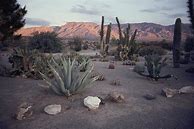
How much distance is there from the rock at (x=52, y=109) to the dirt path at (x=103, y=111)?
0.37ft

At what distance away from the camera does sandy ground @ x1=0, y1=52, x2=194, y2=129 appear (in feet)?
19.4

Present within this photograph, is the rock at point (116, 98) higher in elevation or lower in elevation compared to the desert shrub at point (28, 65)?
lower

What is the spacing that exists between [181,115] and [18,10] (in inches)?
581

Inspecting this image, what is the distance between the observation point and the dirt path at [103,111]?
5926 millimetres

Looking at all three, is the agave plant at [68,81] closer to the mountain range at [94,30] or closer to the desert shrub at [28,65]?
the desert shrub at [28,65]

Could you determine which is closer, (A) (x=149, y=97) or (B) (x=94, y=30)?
(A) (x=149, y=97)


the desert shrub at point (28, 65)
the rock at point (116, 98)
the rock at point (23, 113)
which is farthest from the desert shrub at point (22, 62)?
the rock at point (116, 98)

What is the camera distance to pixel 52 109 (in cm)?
655

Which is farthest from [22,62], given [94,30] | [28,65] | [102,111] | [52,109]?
[94,30]

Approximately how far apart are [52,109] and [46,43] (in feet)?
73.7

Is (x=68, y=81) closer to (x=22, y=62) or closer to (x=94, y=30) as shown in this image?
(x=22, y=62)

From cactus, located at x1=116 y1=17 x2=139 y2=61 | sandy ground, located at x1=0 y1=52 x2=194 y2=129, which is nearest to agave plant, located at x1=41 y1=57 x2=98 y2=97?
sandy ground, located at x1=0 y1=52 x2=194 y2=129

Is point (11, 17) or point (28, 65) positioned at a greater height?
point (11, 17)

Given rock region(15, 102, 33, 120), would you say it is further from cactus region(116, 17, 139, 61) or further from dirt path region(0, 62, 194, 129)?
cactus region(116, 17, 139, 61)
